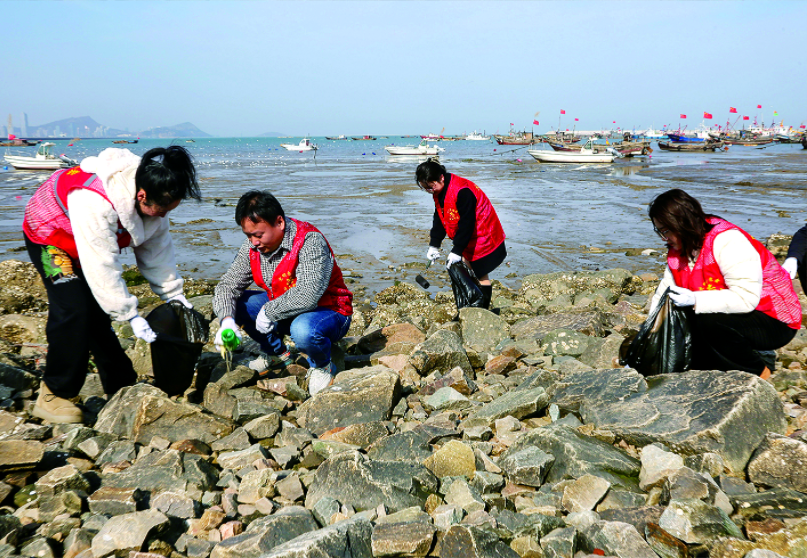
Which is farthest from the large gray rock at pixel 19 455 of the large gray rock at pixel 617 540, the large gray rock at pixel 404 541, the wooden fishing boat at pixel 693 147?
the wooden fishing boat at pixel 693 147

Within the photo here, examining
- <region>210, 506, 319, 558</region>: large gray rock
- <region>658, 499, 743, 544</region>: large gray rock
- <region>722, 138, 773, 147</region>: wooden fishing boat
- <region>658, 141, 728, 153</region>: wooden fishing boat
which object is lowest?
<region>210, 506, 319, 558</region>: large gray rock

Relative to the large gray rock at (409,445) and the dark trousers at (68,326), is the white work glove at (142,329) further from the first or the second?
the large gray rock at (409,445)

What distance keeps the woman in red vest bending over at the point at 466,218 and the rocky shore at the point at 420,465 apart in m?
1.41

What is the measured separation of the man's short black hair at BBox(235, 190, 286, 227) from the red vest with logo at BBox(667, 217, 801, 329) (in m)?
2.56

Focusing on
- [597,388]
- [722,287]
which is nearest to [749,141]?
[722,287]

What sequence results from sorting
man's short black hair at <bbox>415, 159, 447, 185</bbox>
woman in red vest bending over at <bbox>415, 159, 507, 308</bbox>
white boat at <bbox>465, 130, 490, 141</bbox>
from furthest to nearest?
white boat at <bbox>465, 130, 490, 141</bbox> < woman in red vest bending over at <bbox>415, 159, 507, 308</bbox> < man's short black hair at <bbox>415, 159, 447, 185</bbox>

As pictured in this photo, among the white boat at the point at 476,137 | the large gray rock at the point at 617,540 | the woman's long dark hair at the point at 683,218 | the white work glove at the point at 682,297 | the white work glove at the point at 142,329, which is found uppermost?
the white boat at the point at 476,137

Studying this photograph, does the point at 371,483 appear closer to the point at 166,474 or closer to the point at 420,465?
the point at 420,465

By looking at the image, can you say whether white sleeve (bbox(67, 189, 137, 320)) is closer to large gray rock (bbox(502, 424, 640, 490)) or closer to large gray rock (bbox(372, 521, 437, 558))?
large gray rock (bbox(372, 521, 437, 558))

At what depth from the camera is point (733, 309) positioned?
3320 mm

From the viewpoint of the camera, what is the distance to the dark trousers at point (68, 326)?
3.10 metres

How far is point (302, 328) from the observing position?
378 cm

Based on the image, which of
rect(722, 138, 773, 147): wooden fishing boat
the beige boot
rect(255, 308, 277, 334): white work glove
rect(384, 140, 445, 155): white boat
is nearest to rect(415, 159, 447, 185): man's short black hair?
rect(255, 308, 277, 334): white work glove

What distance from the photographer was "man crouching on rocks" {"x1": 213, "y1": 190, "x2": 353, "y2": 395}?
3539 mm
